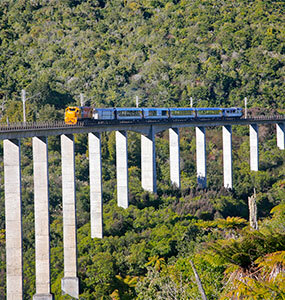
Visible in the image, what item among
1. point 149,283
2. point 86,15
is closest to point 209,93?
point 86,15

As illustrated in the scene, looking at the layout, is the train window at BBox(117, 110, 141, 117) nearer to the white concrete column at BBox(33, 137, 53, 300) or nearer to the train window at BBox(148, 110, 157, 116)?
the train window at BBox(148, 110, 157, 116)

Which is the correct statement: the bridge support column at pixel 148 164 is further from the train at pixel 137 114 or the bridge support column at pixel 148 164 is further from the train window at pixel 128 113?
the train at pixel 137 114

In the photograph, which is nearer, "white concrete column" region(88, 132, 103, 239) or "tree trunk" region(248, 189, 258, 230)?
"tree trunk" region(248, 189, 258, 230)

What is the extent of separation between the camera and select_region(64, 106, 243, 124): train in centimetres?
4488

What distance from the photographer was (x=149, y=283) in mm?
27594

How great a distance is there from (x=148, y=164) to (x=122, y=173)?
19.2 feet

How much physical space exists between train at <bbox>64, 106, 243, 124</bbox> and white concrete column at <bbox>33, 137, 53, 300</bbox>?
27.1 feet

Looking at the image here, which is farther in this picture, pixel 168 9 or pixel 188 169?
pixel 168 9

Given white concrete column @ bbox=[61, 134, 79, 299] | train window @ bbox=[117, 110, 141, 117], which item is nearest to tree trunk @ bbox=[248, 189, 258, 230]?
white concrete column @ bbox=[61, 134, 79, 299]

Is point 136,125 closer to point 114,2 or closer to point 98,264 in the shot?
point 98,264

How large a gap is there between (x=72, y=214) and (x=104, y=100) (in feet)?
155

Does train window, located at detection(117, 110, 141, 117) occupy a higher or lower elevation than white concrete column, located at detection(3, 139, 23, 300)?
higher

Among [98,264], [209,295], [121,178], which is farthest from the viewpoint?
[121,178]

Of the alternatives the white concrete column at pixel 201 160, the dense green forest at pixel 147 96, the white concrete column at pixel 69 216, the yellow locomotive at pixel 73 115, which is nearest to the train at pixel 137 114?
the yellow locomotive at pixel 73 115
